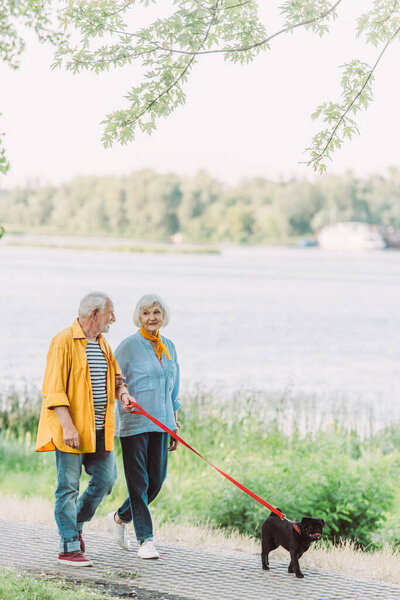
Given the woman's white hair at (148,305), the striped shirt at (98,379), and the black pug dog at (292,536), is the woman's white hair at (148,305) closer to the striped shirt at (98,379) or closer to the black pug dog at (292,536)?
the striped shirt at (98,379)

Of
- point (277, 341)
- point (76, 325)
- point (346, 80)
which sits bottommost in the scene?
point (277, 341)

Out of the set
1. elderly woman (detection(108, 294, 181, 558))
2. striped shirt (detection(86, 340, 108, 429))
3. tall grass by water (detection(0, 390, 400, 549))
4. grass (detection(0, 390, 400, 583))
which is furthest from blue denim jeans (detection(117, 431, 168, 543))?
tall grass by water (detection(0, 390, 400, 549))

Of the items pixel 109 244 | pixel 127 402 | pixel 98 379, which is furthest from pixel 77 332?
pixel 109 244

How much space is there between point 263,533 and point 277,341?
32.3m

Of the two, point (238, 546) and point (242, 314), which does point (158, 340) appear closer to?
point (238, 546)

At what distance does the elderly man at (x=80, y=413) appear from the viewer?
5730mm

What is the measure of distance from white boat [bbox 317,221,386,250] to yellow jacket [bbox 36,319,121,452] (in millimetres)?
74001

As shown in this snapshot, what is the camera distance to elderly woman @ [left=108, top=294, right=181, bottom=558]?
611cm

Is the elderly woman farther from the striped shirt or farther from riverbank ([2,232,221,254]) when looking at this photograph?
riverbank ([2,232,221,254])

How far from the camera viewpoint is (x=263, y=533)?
584cm

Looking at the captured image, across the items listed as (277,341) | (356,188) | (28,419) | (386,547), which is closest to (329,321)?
(277,341)

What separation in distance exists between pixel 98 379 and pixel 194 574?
1.35 meters

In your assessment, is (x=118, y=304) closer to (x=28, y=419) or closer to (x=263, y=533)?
(x=28, y=419)

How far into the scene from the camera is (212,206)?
7581cm
